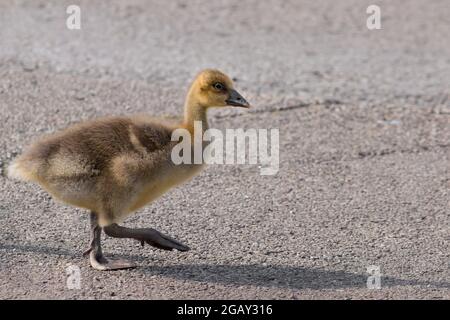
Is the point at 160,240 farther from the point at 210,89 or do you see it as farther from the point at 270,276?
the point at 210,89

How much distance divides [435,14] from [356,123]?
3.38 metres

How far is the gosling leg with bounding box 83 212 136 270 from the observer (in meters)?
5.38

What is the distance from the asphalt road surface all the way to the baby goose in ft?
0.82

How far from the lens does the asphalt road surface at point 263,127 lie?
5.41 metres

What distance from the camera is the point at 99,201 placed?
206 inches

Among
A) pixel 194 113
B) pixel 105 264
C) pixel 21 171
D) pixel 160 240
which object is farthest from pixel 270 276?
pixel 21 171

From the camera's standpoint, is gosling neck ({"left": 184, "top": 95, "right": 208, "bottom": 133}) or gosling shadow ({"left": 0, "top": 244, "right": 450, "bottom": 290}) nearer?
gosling shadow ({"left": 0, "top": 244, "right": 450, "bottom": 290})

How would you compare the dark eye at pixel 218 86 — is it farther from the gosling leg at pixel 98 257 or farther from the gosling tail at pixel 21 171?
the gosling tail at pixel 21 171

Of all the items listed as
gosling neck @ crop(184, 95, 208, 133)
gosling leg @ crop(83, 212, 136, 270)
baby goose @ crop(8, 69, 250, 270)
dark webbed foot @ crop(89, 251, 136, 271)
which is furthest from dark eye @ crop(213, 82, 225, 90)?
dark webbed foot @ crop(89, 251, 136, 271)

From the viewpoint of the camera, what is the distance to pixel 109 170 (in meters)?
5.18

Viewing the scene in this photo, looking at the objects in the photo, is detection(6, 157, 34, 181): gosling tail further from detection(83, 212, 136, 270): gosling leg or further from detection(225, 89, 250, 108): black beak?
detection(225, 89, 250, 108): black beak

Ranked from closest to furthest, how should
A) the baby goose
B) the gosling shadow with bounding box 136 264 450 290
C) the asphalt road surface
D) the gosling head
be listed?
the baby goose < the gosling shadow with bounding box 136 264 450 290 < the asphalt road surface < the gosling head

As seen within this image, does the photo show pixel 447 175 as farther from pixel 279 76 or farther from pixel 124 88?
pixel 124 88

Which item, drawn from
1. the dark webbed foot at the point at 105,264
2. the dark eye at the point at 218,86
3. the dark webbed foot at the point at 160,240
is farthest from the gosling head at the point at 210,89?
the dark webbed foot at the point at 105,264
